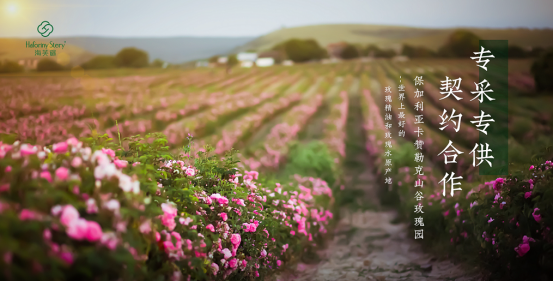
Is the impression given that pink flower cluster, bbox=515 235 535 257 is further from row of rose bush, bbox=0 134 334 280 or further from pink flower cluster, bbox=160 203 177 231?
pink flower cluster, bbox=160 203 177 231

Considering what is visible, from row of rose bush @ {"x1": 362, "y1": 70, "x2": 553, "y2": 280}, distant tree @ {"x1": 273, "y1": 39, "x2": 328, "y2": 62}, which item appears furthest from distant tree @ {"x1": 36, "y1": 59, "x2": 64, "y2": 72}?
distant tree @ {"x1": 273, "y1": 39, "x2": 328, "y2": 62}

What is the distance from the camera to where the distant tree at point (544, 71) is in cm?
1246

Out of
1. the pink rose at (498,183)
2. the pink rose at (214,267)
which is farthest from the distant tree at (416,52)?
the pink rose at (214,267)

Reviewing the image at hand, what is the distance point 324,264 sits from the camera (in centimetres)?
505

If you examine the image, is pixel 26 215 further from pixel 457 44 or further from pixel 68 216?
pixel 457 44

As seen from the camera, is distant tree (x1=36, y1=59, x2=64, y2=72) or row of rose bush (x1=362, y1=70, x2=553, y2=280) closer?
row of rose bush (x1=362, y1=70, x2=553, y2=280)

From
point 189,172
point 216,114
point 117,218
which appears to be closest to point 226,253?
point 189,172

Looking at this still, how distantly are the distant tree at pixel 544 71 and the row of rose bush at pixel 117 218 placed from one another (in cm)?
1315

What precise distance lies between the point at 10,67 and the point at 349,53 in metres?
12.4

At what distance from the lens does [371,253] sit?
18.1ft

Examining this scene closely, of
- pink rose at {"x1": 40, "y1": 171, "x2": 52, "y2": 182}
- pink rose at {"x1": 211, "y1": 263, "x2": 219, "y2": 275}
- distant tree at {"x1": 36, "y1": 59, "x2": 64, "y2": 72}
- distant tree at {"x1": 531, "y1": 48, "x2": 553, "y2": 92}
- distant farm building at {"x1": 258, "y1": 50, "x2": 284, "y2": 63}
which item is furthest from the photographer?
distant farm building at {"x1": 258, "y1": 50, "x2": 284, "y2": 63}

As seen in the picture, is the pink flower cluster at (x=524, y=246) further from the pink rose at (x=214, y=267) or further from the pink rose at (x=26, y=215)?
the pink rose at (x=26, y=215)

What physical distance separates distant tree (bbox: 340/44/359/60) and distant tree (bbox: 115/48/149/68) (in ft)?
27.0

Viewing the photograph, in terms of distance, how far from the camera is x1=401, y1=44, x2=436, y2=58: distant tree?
13.7 m
